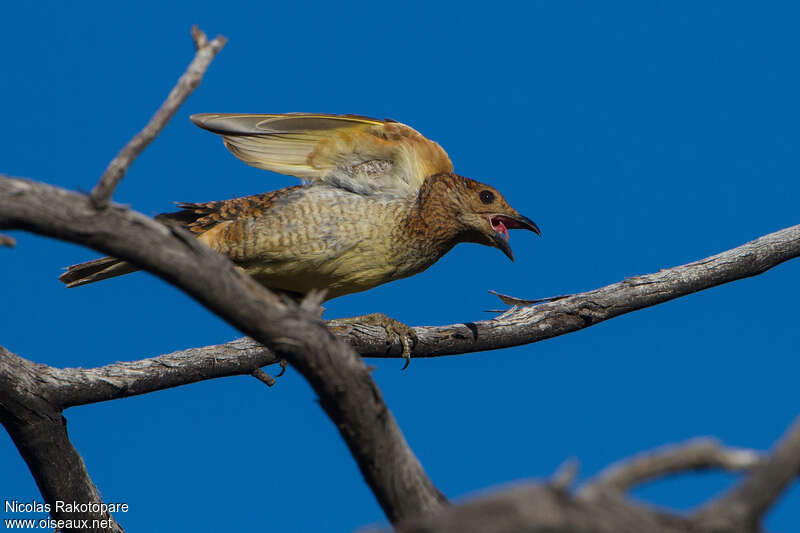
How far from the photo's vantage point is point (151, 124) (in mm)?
2805

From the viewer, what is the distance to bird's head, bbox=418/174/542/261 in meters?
6.66

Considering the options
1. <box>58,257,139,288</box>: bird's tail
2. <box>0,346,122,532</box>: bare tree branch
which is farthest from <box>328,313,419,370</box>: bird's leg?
<box>0,346,122,532</box>: bare tree branch

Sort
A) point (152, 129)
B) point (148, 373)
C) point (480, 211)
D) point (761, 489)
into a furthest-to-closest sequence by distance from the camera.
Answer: point (480, 211) → point (148, 373) → point (152, 129) → point (761, 489)

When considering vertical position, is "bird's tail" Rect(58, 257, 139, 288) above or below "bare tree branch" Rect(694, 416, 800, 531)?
above

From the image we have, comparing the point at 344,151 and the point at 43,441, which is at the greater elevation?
the point at 344,151

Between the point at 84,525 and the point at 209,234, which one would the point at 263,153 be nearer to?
the point at 209,234

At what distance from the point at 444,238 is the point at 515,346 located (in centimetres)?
111

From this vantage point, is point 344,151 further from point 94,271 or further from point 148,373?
point 148,373

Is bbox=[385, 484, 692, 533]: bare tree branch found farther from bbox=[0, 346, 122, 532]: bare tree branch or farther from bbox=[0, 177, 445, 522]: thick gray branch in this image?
bbox=[0, 346, 122, 532]: bare tree branch

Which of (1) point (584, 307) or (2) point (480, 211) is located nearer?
(1) point (584, 307)

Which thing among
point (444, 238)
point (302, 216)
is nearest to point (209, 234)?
point (302, 216)

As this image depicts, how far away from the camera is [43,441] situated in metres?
4.98

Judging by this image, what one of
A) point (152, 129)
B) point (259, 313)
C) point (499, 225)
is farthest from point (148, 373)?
point (499, 225)

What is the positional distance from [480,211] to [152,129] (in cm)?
417
